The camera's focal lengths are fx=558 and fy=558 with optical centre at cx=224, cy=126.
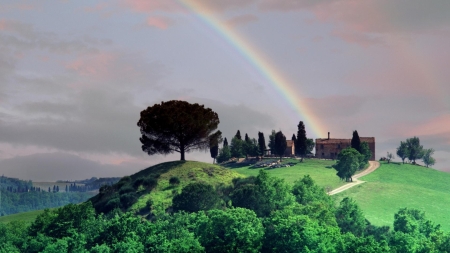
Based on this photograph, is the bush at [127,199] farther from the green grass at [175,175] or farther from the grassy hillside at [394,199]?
the grassy hillside at [394,199]

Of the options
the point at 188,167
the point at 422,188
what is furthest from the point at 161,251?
the point at 422,188

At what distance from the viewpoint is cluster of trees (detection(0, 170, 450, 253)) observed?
297 ft

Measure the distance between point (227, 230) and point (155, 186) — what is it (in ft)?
169

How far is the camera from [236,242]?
93375 millimetres

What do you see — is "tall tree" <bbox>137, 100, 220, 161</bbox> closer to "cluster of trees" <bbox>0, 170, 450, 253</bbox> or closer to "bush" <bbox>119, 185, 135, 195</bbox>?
"bush" <bbox>119, 185, 135, 195</bbox>

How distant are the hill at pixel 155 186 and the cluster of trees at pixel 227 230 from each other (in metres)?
6.76

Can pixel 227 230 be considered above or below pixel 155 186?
below

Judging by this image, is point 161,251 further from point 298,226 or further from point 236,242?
point 298,226

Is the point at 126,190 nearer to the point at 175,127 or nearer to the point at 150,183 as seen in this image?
the point at 150,183

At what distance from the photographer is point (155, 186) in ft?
471

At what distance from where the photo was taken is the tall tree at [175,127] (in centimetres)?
15988

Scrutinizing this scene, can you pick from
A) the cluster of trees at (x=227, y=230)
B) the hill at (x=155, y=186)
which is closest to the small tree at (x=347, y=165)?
the hill at (x=155, y=186)

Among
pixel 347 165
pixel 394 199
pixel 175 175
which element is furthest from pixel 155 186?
pixel 347 165

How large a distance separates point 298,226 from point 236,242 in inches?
428
